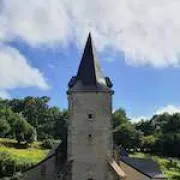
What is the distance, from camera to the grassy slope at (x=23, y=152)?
8069 centimetres

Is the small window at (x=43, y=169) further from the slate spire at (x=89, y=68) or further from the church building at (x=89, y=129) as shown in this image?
the slate spire at (x=89, y=68)

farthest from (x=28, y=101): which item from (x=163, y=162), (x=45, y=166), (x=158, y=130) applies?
(x=45, y=166)

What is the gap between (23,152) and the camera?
305ft

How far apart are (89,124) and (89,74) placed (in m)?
4.19

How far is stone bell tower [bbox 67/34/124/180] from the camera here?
4409cm

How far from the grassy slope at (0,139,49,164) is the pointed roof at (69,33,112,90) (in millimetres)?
36077

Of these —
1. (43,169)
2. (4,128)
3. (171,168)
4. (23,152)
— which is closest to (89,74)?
(43,169)

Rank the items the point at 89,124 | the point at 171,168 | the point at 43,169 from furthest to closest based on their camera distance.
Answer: the point at 171,168
the point at 43,169
the point at 89,124

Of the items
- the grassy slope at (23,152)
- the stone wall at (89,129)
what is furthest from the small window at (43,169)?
the grassy slope at (23,152)

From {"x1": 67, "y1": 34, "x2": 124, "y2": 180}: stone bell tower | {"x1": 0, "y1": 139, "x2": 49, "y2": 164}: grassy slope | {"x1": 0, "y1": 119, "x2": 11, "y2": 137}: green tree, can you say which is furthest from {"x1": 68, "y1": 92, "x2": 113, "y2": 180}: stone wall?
{"x1": 0, "y1": 119, "x2": 11, "y2": 137}: green tree

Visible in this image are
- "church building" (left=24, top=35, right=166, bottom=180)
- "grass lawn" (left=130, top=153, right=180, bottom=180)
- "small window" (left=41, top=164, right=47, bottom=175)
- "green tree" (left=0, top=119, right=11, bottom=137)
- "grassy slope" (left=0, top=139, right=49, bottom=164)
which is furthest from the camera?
"green tree" (left=0, top=119, right=11, bottom=137)

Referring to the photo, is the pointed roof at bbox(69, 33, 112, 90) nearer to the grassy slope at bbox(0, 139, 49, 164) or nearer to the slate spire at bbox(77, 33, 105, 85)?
the slate spire at bbox(77, 33, 105, 85)

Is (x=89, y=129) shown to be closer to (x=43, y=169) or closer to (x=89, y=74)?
(x=89, y=74)

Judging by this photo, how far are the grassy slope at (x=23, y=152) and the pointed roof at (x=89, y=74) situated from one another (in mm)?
36077
